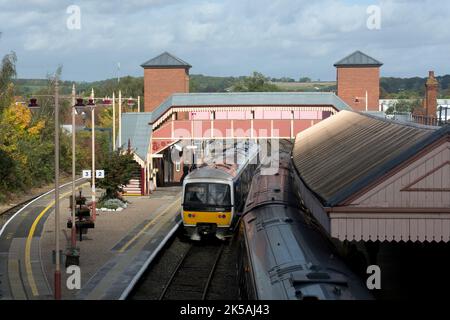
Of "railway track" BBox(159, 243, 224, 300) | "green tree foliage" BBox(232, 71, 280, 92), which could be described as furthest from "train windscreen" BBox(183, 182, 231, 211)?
"green tree foliage" BBox(232, 71, 280, 92)

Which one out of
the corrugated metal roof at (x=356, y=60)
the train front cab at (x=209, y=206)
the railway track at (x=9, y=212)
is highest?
the corrugated metal roof at (x=356, y=60)

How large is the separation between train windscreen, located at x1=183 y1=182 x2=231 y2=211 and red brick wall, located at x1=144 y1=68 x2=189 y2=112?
102ft

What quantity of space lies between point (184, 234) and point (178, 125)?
1657 cm

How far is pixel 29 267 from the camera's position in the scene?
71.6 ft

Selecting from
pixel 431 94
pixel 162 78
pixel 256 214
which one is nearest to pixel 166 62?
pixel 162 78

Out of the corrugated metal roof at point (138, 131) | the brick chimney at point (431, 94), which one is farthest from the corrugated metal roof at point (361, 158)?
the brick chimney at point (431, 94)

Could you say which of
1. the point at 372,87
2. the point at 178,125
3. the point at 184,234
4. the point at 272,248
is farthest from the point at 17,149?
the point at 272,248

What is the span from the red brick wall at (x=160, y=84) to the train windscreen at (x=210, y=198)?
1221 inches

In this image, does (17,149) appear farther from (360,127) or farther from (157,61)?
(360,127)

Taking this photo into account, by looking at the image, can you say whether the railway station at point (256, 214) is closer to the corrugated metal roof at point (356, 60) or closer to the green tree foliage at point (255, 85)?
the corrugated metal roof at point (356, 60)

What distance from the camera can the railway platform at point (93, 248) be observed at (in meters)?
19.2

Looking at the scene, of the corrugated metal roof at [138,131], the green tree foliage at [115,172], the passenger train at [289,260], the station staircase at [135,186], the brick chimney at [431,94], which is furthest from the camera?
the brick chimney at [431,94]

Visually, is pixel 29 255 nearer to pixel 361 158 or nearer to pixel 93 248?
pixel 93 248

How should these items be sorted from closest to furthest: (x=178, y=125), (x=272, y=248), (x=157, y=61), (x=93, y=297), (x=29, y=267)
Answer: (x=272, y=248)
(x=93, y=297)
(x=29, y=267)
(x=178, y=125)
(x=157, y=61)
